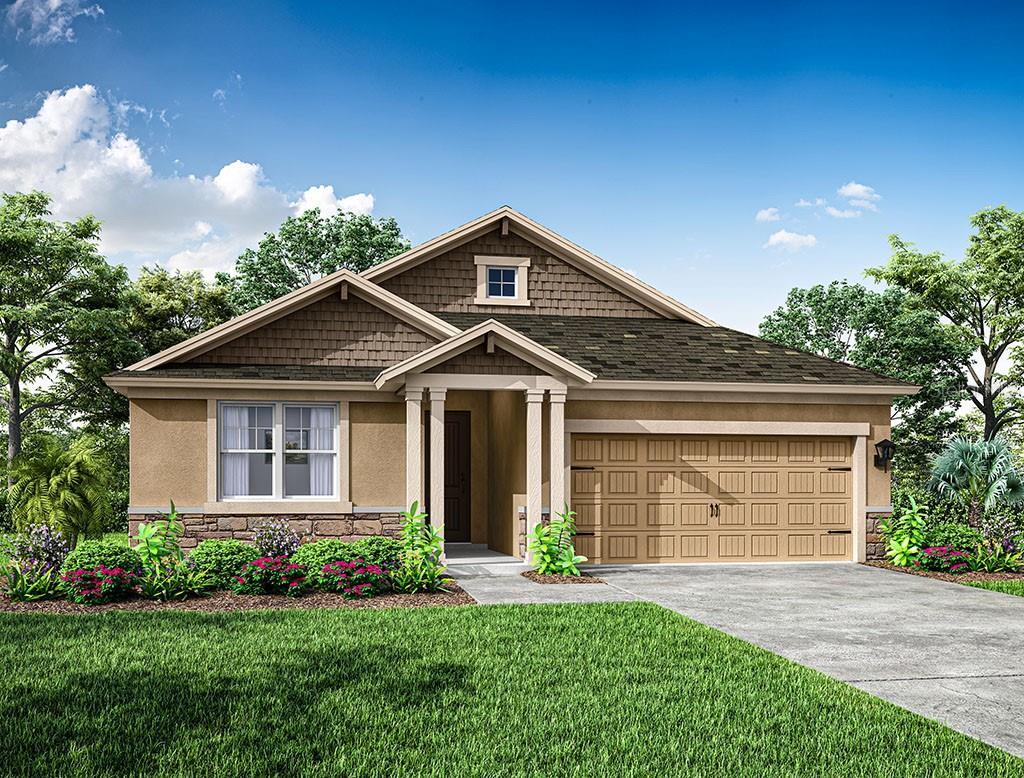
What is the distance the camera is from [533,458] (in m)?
14.1

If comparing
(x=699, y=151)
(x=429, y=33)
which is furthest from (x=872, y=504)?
(x=429, y=33)

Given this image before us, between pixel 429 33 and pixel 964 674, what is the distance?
17044 millimetres

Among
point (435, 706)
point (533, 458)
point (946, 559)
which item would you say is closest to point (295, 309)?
point (533, 458)

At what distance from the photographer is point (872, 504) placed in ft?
Result: 52.4

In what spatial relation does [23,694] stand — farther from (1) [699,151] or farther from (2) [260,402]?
(1) [699,151]

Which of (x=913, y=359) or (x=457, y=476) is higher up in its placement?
(x=913, y=359)

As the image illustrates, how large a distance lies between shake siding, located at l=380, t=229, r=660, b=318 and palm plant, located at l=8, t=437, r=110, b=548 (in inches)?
266

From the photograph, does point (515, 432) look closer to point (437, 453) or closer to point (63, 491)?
point (437, 453)

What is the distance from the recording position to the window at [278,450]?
47.3 ft

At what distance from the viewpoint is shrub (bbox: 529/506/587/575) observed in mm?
13273

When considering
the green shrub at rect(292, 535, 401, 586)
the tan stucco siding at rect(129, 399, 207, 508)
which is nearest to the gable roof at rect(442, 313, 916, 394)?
the green shrub at rect(292, 535, 401, 586)

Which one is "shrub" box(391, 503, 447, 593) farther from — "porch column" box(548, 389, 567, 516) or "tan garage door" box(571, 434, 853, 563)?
"tan garage door" box(571, 434, 853, 563)

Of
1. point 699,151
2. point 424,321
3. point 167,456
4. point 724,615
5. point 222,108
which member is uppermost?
point 222,108

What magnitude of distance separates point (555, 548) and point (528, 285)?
7.02m
